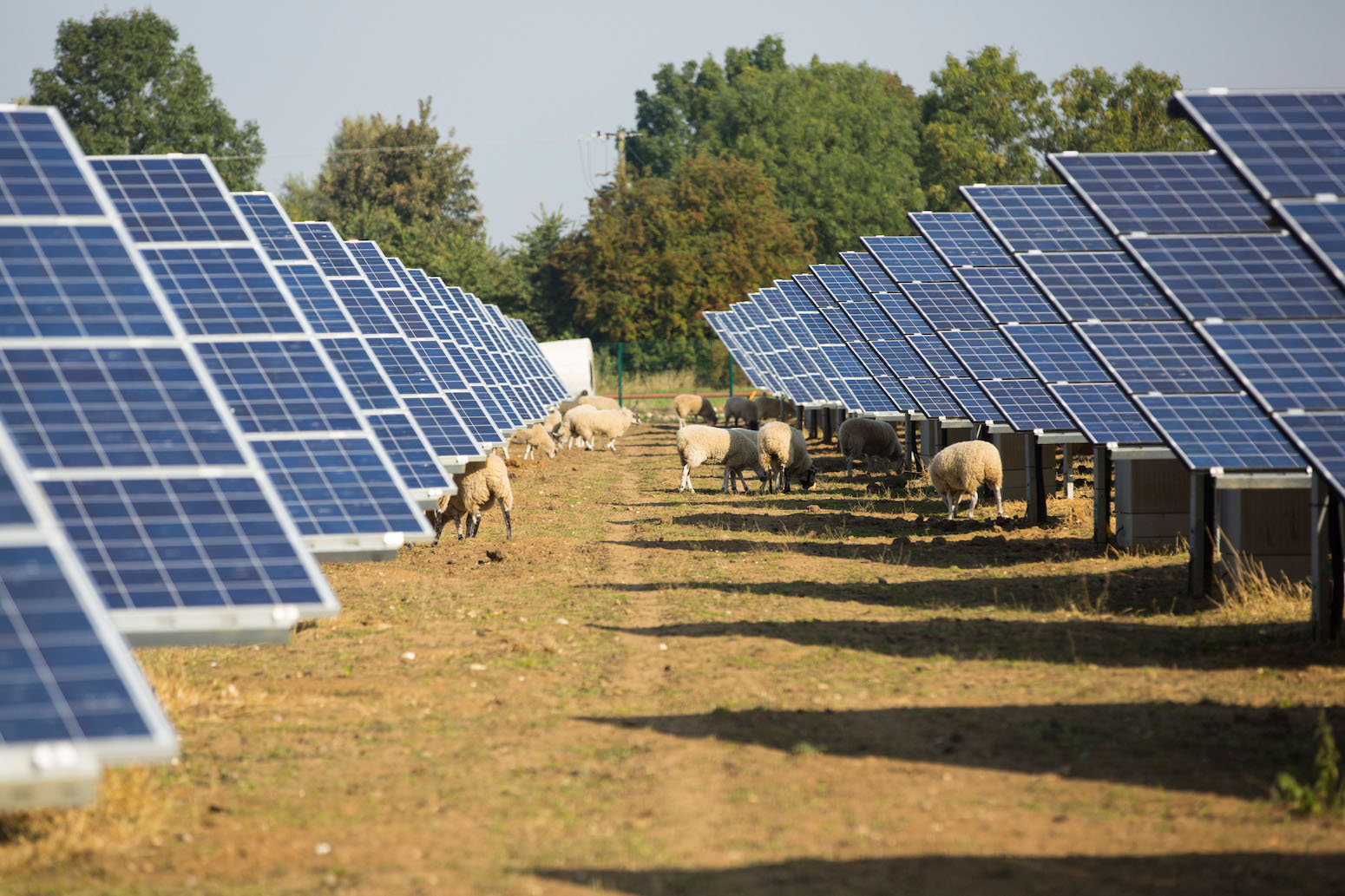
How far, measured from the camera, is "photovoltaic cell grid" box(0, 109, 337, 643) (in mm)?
7730

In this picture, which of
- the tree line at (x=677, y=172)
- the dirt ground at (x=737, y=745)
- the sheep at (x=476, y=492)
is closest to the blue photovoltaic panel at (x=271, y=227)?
the sheep at (x=476, y=492)

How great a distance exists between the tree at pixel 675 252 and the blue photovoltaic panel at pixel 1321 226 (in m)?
63.4

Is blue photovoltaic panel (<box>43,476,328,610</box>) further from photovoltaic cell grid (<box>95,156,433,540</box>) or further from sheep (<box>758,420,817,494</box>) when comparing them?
sheep (<box>758,420,817,494</box>)

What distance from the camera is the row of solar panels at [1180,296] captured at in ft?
35.8

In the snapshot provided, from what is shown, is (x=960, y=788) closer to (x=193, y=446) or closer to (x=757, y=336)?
(x=193, y=446)

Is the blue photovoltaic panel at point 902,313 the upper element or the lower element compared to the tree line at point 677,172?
lower

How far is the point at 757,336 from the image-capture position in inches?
2226

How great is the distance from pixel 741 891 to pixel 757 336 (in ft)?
166

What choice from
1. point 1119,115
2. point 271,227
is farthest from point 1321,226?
point 1119,115

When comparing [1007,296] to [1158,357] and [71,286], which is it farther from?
[71,286]

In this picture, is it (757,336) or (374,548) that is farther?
(757,336)

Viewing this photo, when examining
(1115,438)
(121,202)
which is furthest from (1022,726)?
(121,202)

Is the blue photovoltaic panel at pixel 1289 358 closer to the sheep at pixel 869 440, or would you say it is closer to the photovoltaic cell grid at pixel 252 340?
the photovoltaic cell grid at pixel 252 340

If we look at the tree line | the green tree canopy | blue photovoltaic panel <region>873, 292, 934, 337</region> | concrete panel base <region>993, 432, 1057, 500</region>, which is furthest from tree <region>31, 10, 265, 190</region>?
concrete panel base <region>993, 432, 1057, 500</region>
